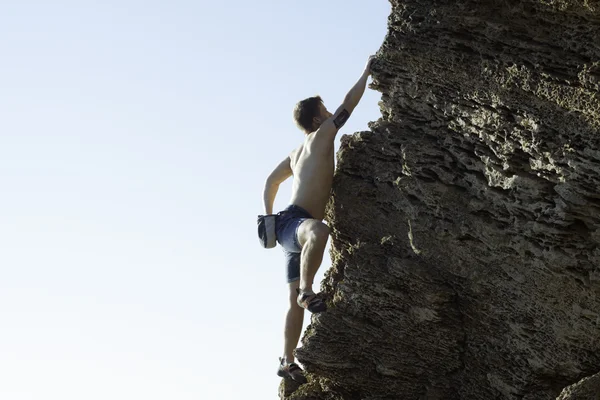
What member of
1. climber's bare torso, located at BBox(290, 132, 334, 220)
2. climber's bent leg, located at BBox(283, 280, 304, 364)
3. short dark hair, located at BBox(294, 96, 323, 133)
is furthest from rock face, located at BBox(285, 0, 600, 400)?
short dark hair, located at BBox(294, 96, 323, 133)

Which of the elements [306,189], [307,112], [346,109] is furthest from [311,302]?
[307,112]

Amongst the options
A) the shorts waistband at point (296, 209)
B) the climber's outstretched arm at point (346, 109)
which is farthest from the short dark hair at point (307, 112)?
the shorts waistband at point (296, 209)

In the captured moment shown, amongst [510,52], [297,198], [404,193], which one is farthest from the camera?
[297,198]

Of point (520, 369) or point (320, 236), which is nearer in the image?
point (520, 369)

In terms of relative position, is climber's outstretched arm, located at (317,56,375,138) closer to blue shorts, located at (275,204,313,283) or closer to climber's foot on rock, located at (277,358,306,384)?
blue shorts, located at (275,204,313,283)

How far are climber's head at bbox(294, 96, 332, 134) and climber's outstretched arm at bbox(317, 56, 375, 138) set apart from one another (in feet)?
1.21

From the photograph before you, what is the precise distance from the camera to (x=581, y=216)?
11.1 m

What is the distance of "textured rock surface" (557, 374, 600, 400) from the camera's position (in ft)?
35.4

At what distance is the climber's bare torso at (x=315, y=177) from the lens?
13.6 m

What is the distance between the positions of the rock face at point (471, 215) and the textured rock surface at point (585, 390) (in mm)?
397

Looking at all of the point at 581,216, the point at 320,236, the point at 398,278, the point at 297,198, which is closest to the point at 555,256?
the point at 581,216

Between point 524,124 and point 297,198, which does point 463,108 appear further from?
point 297,198

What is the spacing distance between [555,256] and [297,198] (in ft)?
13.0

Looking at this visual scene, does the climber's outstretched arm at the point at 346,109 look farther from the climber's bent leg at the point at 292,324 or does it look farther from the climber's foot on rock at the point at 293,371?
the climber's foot on rock at the point at 293,371
